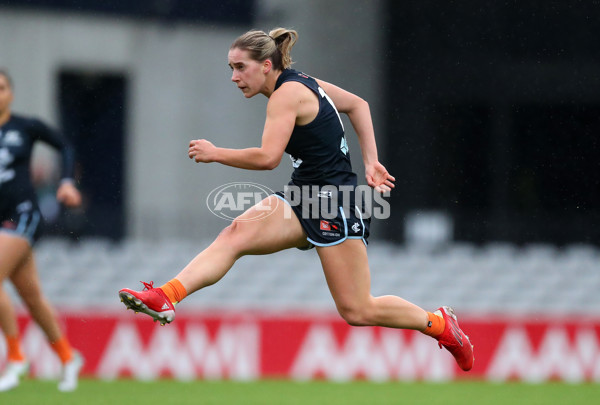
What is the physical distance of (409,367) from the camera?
10531 mm

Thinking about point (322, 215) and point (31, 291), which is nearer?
point (322, 215)

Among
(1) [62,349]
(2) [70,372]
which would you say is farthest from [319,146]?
(2) [70,372]

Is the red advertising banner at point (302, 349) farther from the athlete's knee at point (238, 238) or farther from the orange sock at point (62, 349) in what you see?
the athlete's knee at point (238, 238)

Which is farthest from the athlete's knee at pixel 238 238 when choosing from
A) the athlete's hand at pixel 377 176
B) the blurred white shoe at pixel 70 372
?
the blurred white shoe at pixel 70 372

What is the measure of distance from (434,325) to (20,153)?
3.22m

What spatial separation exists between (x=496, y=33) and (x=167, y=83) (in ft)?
17.4

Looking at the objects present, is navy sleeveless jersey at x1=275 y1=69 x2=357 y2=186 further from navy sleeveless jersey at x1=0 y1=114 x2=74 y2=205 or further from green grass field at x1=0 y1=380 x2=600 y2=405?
green grass field at x1=0 y1=380 x2=600 y2=405

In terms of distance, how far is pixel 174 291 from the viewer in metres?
4.76

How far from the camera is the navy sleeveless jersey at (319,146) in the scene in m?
5.06

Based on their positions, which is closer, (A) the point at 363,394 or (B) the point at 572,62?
(A) the point at 363,394

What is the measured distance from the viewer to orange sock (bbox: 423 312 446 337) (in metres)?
5.48

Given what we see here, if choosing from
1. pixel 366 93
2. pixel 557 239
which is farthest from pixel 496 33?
pixel 557 239

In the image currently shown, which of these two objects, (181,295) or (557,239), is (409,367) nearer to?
(557,239)

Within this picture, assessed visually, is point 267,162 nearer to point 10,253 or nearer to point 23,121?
point 10,253
